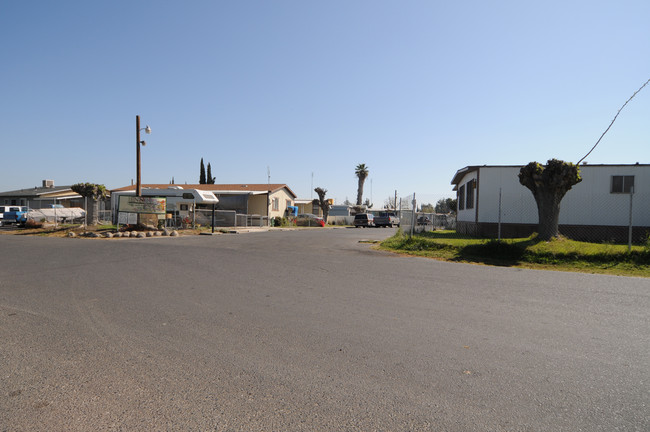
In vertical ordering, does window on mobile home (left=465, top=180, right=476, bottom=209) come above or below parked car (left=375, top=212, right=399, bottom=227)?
above

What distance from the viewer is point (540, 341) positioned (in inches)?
183

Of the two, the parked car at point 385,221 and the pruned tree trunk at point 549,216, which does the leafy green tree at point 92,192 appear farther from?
the parked car at point 385,221

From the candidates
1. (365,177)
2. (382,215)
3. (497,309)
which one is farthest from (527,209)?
(365,177)

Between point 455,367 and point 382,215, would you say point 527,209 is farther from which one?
point 382,215

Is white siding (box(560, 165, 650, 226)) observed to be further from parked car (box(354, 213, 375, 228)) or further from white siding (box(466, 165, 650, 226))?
parked car (box(354, 213, 375, 228))

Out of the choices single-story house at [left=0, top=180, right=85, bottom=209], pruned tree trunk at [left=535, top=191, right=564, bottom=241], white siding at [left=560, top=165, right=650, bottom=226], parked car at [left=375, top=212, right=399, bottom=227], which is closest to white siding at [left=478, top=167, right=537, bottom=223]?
white siding at [left=560, top=165, right=650, bottom=226]

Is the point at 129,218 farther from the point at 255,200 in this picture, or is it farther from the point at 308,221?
the point at 308,221

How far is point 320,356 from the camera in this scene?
411cm

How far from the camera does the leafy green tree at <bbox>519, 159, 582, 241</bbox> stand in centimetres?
1302

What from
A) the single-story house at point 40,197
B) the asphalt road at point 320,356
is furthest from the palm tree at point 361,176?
the asphalt road at point 320,356

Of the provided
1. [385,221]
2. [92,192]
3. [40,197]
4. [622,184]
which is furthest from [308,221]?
[40,197]

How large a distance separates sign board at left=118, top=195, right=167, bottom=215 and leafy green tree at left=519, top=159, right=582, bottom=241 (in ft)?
66.9

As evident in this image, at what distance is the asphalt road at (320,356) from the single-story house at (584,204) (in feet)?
38.7

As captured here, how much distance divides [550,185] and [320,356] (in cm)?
1189
